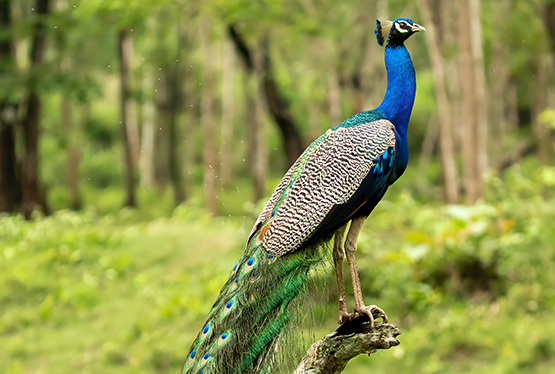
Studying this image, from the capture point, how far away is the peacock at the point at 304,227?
11.0 feet

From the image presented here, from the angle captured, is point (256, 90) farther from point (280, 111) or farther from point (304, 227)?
point (304, 227)

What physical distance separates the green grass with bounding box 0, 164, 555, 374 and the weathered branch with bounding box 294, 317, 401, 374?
12.0ft

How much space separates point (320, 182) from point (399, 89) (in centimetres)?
69

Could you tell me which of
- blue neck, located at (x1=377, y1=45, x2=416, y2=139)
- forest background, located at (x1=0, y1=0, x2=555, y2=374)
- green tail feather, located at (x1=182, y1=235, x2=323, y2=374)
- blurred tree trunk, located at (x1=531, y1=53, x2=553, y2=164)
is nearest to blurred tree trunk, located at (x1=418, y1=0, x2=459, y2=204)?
forest background, located at (x1=0, y1=0, x2=555, y2=374)

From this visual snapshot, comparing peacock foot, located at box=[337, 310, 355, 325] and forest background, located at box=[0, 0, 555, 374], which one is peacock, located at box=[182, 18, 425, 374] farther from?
forest background, located at box=[0, 0, 555, 374]

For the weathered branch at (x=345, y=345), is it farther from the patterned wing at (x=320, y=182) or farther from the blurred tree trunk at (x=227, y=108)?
the blurred tree trunk at (x=227, y=108)

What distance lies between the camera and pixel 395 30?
3.58m

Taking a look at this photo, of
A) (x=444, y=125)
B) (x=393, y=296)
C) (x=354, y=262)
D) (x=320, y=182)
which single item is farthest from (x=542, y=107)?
(x=320, y=182)

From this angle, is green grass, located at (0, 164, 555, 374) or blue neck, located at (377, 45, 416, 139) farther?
green grass, located at (0, 164, 555, 374)

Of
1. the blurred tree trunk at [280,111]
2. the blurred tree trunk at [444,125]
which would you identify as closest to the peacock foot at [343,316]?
the blurred tree trunk at [280,111]

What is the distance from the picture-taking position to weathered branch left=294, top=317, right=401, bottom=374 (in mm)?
3336

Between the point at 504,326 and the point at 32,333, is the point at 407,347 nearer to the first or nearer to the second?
the point at 504,326

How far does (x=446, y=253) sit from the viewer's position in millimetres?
8078

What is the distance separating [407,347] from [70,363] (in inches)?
154
